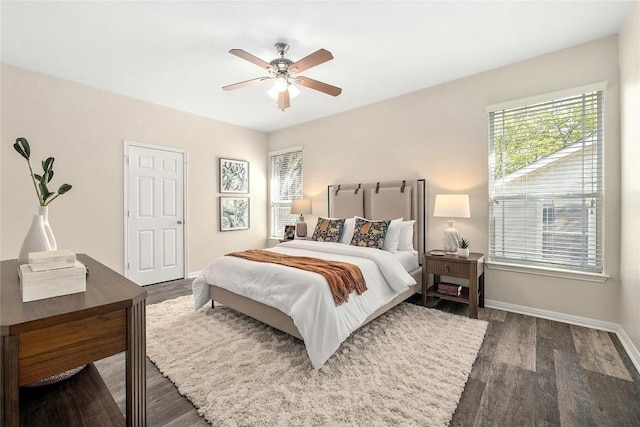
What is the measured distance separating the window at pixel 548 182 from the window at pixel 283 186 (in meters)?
3.26

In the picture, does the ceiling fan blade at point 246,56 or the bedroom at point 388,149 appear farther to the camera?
the bedroom at point 388,149

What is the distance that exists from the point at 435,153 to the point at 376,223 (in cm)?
123

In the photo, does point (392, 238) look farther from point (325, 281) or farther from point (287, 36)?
point (287, 36)

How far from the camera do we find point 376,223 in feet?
12.1

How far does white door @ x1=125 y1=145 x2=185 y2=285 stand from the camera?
164 inches

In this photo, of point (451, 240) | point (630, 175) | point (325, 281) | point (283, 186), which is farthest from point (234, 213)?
point (630, 175)

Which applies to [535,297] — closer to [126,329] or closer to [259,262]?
[259,262]

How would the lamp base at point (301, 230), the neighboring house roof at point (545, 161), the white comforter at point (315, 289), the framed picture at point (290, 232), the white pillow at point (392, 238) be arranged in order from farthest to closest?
the framed picture at point (290, 232) → the lamp base at point (301, 230) → the white pillow at point (392, 238) → the neighboring house roof at point (545, 161) → the white comforter at point (315, 289)

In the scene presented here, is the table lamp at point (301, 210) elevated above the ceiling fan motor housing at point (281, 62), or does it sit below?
below

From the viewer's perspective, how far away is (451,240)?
336 centimetres

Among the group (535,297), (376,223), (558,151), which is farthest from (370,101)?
(535,297)

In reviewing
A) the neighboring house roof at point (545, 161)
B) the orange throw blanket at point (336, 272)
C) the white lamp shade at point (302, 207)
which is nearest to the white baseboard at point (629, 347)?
the neighboring house roof at point (545, 161)

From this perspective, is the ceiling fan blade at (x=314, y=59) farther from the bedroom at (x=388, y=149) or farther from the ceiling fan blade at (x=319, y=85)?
the bedroom at (x=388, y=149)

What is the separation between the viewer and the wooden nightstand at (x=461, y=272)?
2.99m
